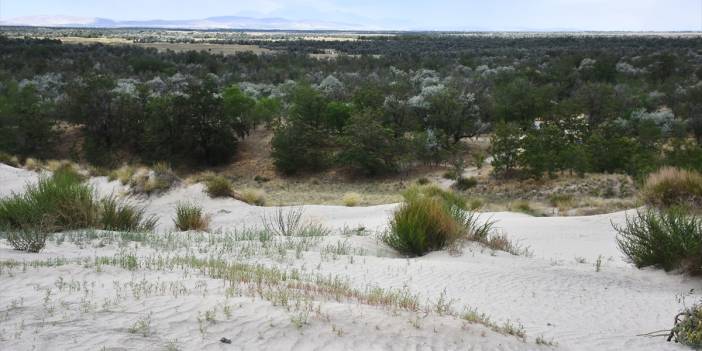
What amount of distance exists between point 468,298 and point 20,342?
507 centimetres

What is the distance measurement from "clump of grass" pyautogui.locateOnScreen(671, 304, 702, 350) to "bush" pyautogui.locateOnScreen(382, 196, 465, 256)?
185 inches

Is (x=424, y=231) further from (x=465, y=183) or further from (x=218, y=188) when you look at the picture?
(x=465, y=183)

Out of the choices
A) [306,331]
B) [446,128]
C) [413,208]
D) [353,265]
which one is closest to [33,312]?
[306,331]

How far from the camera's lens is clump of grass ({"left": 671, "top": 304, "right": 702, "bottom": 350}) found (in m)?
5.91

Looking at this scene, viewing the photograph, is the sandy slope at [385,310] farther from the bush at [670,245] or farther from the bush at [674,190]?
the bush at [674,190]

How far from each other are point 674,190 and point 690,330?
32.4ft

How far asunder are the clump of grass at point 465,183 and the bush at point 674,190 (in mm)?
8671

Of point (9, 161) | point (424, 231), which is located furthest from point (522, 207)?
point (9, 161)

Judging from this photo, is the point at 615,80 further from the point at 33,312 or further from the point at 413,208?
the point at 33,312

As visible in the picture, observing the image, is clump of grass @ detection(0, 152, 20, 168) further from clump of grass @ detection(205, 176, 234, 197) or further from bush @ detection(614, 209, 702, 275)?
bush @ detection(614, 209, 702, 275)

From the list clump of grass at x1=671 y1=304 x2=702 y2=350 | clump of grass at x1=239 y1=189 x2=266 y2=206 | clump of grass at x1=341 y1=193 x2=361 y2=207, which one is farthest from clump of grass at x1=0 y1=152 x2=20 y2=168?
clump of grass at x1=671 y1=304 x2=702 y2=350

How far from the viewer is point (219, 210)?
18578 millimetres

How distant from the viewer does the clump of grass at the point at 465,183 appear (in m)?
23.5

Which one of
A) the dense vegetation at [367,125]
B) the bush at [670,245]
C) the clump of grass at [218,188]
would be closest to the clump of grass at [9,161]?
the dense vegetation at [367,125]
